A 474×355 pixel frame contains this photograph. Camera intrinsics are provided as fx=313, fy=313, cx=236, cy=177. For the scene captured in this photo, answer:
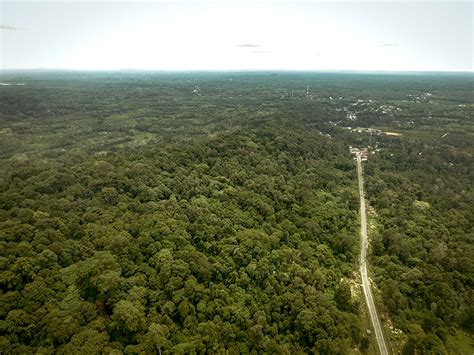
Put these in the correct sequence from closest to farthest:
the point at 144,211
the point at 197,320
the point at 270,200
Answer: the point at 197,320 → the point at 144,211 → the point at 270,200

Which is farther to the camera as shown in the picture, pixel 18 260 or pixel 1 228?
pixel 1 228

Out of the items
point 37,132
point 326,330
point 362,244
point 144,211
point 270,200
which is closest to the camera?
point 326,330

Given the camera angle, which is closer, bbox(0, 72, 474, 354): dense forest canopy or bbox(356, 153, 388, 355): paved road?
bbox(0, 72, 474, 354): dense forest canopy

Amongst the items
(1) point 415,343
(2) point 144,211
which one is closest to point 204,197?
(2) point 144,211

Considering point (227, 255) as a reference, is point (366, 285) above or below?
below

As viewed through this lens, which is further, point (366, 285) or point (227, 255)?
point (366, 285)

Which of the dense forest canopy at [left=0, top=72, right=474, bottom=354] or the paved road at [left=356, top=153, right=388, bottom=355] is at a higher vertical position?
the dense forest canopy at [left=0, top=72, right=474, bottom=354]

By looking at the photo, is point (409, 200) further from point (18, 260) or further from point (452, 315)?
point (18, 260)

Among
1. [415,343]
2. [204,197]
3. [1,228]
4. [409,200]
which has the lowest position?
[415,343]

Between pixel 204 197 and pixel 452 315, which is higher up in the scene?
pixel 204 197

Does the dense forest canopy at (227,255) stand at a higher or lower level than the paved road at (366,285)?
higher

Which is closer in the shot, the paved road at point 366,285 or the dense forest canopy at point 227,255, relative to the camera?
the dense forest canopy at point 227,255
